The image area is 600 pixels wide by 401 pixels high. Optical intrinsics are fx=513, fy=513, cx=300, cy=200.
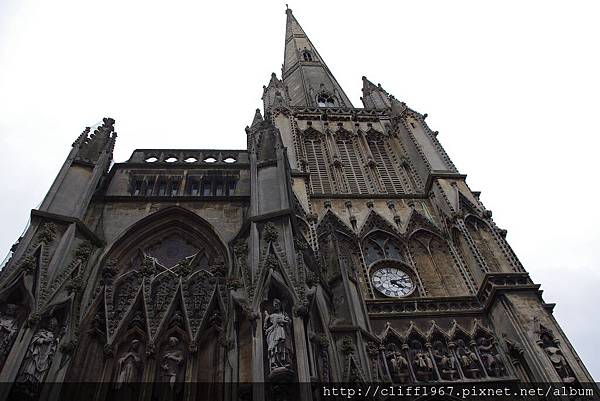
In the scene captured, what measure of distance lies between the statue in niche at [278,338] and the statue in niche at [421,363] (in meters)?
4.91

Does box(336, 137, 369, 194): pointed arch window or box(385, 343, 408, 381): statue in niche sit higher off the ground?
box(336, 137, 369, 194): pointed arch window

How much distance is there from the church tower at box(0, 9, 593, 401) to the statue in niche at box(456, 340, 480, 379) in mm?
37

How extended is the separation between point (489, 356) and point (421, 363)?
168 cm

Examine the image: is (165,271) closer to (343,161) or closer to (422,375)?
(422,375)

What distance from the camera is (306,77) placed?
106 feet

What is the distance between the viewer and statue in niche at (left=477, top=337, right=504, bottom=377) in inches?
462

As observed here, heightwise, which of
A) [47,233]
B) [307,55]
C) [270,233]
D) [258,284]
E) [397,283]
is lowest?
[258,284]

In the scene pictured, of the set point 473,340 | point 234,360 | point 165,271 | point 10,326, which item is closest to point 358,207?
point 473,340

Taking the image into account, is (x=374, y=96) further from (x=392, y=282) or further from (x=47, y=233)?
(x=47, y=233)

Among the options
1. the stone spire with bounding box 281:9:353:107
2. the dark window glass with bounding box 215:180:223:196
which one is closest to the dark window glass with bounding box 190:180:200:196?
the dark window glass with bounding box 215:180:223:196

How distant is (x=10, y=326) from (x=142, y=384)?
2380 mm

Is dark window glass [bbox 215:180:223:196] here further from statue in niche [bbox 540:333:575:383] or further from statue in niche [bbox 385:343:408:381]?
statue in niche [bbox 540:333:575:383]

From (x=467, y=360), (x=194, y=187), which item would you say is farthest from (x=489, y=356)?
(x=194, y=187)

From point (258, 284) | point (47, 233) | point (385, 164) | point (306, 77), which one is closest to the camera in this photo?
point (258, 284)
